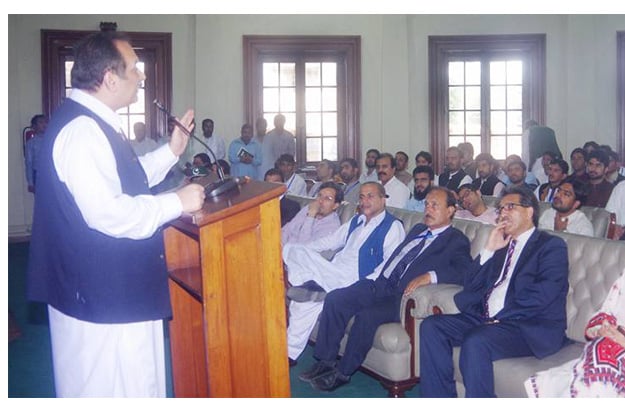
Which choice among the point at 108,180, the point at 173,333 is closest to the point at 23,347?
the point at 173,333

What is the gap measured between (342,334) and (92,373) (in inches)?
74.8

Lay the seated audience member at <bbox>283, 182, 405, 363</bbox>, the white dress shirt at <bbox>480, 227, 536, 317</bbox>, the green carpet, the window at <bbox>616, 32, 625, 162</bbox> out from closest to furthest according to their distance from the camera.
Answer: the white dress shirt at <bbox>480, 227, 536, 317</bbox>, the green carpet, the seated audience member at <bbox>283, 182, 405, 363</bbox>, the window at <bbox>616, 32, 625, 162</bbox>

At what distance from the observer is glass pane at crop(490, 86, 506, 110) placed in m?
9.95

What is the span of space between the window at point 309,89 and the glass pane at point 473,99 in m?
1.54

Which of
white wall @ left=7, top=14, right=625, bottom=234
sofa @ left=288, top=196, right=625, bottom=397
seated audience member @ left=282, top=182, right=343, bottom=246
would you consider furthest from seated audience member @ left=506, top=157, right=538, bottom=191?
white wall @ left=7, top=14, right=625, bottom=234

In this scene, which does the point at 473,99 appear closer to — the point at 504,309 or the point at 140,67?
the point at 140,67

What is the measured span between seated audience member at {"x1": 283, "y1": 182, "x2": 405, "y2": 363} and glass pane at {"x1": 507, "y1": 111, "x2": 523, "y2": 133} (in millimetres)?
6392

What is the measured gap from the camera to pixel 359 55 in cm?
966

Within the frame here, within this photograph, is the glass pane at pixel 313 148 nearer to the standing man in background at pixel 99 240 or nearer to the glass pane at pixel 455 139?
the glass pane at pixel 455 139

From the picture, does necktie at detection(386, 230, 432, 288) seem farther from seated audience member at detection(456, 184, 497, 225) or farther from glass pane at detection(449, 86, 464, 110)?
glass pane at detection(449, 86, 464, 110)

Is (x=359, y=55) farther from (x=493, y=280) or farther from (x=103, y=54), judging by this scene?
(x=103, y=54)

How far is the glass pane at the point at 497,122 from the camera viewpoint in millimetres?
10023

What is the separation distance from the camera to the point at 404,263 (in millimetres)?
3793
